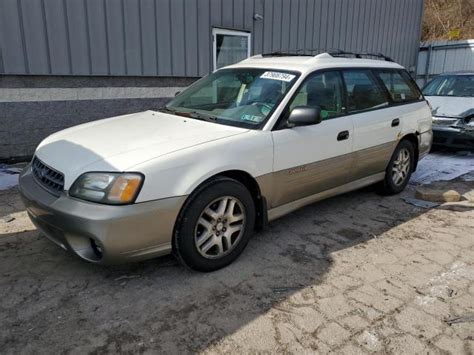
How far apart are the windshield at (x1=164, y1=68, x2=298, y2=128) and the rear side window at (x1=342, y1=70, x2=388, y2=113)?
0.82m

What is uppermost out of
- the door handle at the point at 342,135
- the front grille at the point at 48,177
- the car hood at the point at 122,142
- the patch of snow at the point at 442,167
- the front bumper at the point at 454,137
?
the car hood at the point at 122,142

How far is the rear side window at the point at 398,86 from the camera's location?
4.85 metres

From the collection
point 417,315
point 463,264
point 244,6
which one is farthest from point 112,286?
point 244,6

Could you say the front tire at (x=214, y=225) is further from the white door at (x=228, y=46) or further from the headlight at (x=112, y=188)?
the white door at (x=228, y=46)

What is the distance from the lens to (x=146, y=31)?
22.4 ft

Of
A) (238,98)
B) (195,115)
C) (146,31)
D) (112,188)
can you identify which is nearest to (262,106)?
(238,98)

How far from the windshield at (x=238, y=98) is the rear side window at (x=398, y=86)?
5.44ft

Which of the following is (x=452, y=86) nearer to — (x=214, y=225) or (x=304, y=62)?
(x=304, y=62)

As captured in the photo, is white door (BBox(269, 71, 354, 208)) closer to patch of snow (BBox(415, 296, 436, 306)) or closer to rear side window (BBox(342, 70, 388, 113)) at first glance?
rear side window (BBox(342, 70, 388, 113))

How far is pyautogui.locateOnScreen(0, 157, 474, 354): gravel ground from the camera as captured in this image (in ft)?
8.11

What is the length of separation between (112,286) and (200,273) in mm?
656

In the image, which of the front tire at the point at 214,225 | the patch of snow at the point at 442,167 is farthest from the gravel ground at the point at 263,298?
the patch of snow at the point at 442,167

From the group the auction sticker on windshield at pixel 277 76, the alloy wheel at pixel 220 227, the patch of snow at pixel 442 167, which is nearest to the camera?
the alloy wheel at pixel 220 227

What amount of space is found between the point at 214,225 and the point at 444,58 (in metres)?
12.4
